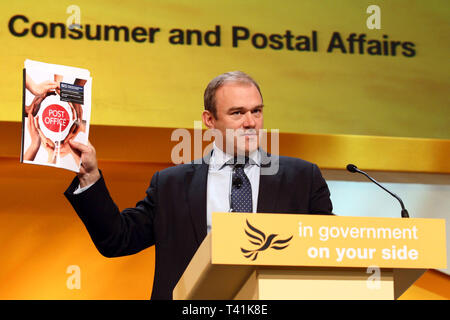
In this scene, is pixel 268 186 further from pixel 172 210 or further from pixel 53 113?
pixel 53 113

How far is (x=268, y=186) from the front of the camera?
2123mm

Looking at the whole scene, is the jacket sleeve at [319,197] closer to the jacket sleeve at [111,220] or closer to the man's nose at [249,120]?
the man's nose at [249,120]

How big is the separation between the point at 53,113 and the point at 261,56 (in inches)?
92.0

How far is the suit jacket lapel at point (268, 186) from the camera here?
206cm

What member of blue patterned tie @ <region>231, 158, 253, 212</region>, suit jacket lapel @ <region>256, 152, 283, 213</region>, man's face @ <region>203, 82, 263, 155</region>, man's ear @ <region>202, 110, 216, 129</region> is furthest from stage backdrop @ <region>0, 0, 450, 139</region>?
blue patterned tie @ <region>231, 158, 253, 212</region>

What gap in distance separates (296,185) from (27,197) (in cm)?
167

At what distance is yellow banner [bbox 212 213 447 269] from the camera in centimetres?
128

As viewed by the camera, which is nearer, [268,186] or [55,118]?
[55,118]

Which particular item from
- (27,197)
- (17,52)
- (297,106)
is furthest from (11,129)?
(297,106)

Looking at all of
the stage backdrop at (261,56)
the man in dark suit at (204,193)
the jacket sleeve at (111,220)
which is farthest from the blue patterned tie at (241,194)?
the stage backdrop at (261,56)

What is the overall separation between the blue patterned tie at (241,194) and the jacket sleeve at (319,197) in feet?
0.69

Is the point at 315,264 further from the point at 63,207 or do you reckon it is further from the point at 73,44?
the point at 73,44

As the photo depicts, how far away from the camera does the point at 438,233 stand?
139 centimetres

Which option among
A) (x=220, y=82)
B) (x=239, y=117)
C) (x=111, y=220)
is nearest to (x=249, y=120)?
(x=239, y=117)
